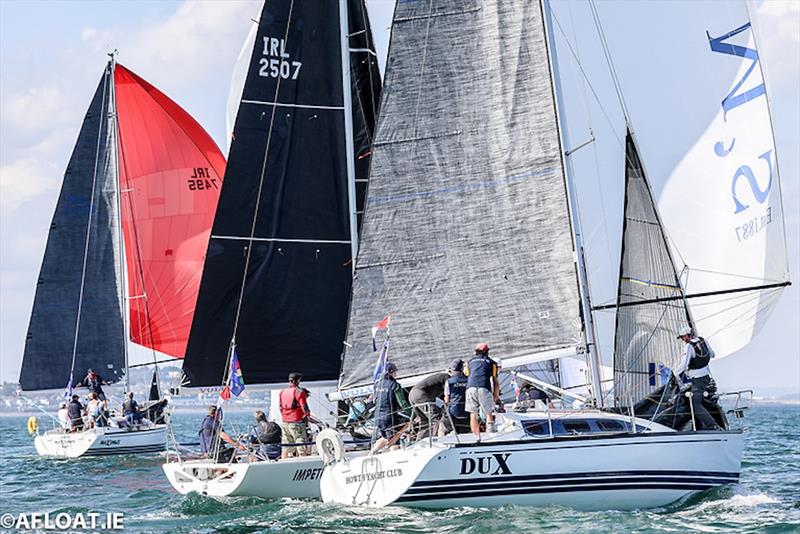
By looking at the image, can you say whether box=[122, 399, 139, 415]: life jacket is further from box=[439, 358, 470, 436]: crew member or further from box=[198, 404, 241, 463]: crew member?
box=[439, 358, 470, 436]: crew member

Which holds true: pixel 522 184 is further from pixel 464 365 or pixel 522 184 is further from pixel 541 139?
pixel 464 365

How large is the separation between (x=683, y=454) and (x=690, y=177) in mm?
7915

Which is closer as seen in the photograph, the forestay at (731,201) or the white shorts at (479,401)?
the white shorts at (479,401)

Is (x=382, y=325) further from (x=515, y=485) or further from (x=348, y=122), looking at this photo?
(x=348, y=122)

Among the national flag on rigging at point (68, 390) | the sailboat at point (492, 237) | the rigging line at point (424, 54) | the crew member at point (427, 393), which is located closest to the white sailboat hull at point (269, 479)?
the sailboat at point (492, 237)

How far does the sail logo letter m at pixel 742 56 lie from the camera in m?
21.2

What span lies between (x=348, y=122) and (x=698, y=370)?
31.4 feet

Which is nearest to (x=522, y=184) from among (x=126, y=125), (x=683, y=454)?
(x=683, y=454)

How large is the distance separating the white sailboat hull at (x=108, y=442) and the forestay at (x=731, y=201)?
48.3 feet

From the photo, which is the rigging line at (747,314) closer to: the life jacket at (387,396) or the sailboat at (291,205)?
the life jacket at (387,396)

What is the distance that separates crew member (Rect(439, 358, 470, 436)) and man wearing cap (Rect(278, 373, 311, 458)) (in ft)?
10.8

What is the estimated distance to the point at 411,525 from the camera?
15.0 m

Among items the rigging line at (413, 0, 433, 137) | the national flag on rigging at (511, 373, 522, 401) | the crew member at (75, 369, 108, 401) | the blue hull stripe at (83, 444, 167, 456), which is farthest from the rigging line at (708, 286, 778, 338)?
the crew member at (75, 369, 108, 401)

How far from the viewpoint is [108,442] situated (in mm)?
31000
